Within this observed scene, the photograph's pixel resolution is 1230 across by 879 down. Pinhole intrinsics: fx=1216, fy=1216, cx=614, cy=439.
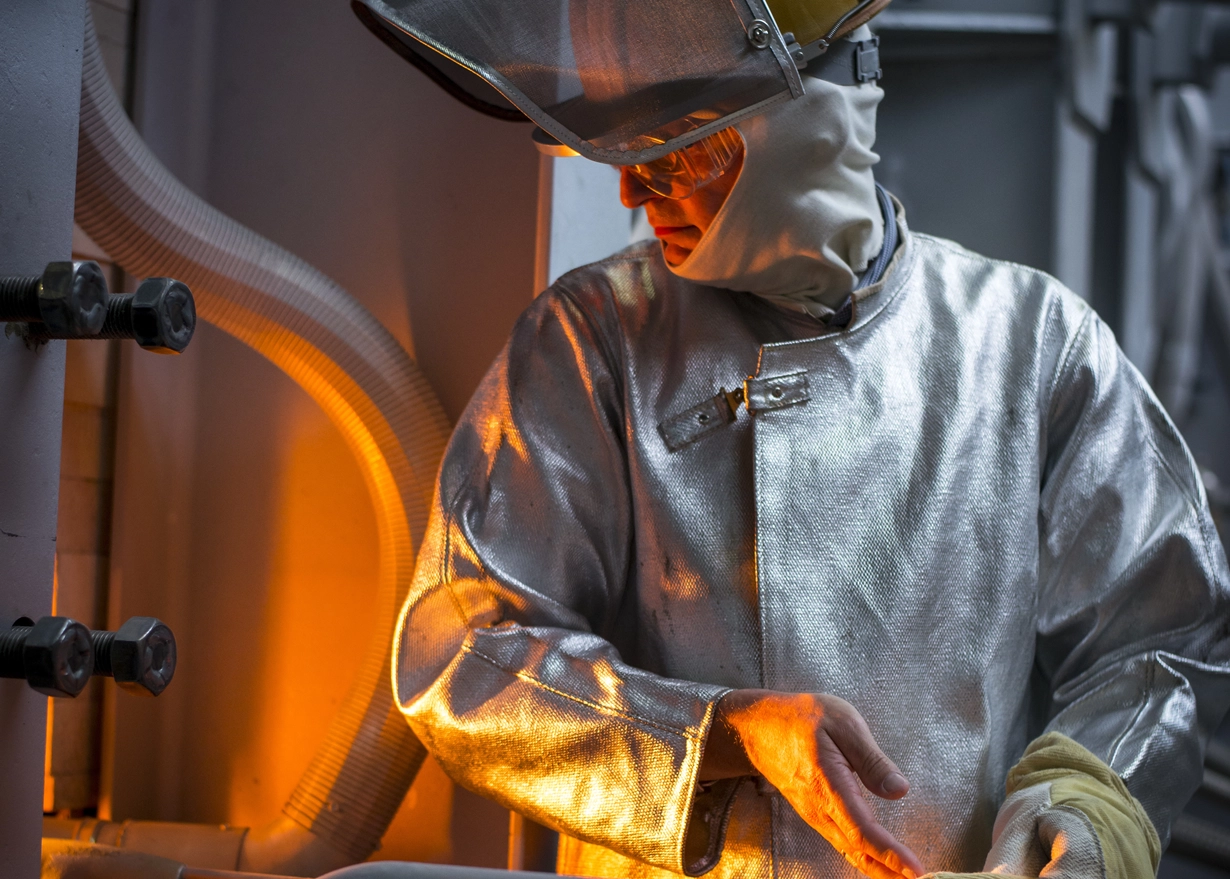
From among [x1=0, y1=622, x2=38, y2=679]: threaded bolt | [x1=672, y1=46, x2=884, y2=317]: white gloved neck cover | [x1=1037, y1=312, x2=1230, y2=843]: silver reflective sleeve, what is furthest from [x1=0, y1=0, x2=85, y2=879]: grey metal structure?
[x1=1037, y1=312, x2=1230, y2=843]: silver reflective sleeve

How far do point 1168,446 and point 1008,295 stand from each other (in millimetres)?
218

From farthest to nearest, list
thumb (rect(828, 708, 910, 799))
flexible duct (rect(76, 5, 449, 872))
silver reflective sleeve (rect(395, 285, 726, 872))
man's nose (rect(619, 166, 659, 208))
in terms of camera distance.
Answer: flexible duct (rect(76, 5, 449, 872)), man's nose (rect(619, 166, 659, 208)), silver reflective sleeve (rect(395, 285, 726, 872)), thumb (rect(828, 708, 910, 799))

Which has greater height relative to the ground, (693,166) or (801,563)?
(693,166)

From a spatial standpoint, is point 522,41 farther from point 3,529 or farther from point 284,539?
point 284,539

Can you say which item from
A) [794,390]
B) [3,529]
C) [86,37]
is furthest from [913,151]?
[3,529]

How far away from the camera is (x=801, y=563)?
3.61ft

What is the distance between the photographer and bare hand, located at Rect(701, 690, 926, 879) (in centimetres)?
92

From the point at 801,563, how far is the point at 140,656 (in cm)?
58

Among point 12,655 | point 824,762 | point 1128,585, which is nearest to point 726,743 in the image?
point 824,762

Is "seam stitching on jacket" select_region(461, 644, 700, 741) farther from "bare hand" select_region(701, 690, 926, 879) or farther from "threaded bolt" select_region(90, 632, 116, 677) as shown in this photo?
"threaded bolt" select_region(90, 632, 116, 677)

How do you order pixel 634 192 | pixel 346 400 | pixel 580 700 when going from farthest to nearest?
pixel 346 400, pixel 634 192, pixel 580 700

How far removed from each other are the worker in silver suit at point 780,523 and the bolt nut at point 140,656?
1.16 ft

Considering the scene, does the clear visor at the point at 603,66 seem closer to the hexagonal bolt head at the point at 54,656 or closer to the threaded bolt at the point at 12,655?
the threaded bolt at the point at 12,655

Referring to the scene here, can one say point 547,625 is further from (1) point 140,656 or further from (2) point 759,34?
(2) point 759,34
